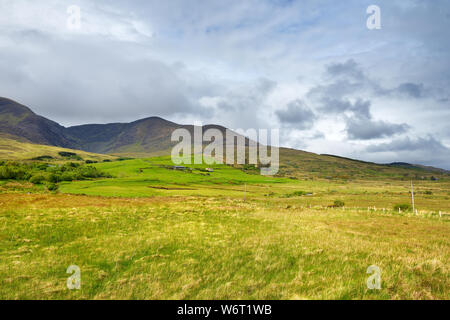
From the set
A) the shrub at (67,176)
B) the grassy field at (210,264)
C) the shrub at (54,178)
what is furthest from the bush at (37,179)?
the grassy field at (210,264)

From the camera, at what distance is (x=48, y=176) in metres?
82.3

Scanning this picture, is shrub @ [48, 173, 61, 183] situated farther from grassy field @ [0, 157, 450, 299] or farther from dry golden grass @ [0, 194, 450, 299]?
dry golden grass @ [0, 194, 450, 299]

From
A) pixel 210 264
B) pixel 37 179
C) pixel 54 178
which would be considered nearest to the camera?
pixel 210 264

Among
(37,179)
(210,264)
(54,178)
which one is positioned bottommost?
(54,178)

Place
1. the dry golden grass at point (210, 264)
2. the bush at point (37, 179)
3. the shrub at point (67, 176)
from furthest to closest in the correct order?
the shrub at point (67, 176) → the bush at point (37, 179) → the dry golden grass at point (210, 264)

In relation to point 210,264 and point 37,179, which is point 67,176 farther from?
→ point 210,264

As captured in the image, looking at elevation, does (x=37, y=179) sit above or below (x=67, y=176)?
above

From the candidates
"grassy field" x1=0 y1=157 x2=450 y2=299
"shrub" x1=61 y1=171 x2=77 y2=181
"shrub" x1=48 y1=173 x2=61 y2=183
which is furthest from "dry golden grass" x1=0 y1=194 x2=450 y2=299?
"shrub" x1=61 y1=171 x2=77 y2=181

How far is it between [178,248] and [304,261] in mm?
7593

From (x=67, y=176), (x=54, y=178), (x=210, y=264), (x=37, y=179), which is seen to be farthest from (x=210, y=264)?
(x=67, y=176)

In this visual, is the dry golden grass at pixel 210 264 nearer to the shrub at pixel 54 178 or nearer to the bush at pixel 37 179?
the bush at pixel 37 179

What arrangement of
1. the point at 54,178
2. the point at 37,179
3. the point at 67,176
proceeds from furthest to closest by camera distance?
the point at 67,176
the point at 54,178
the point at 37,179
